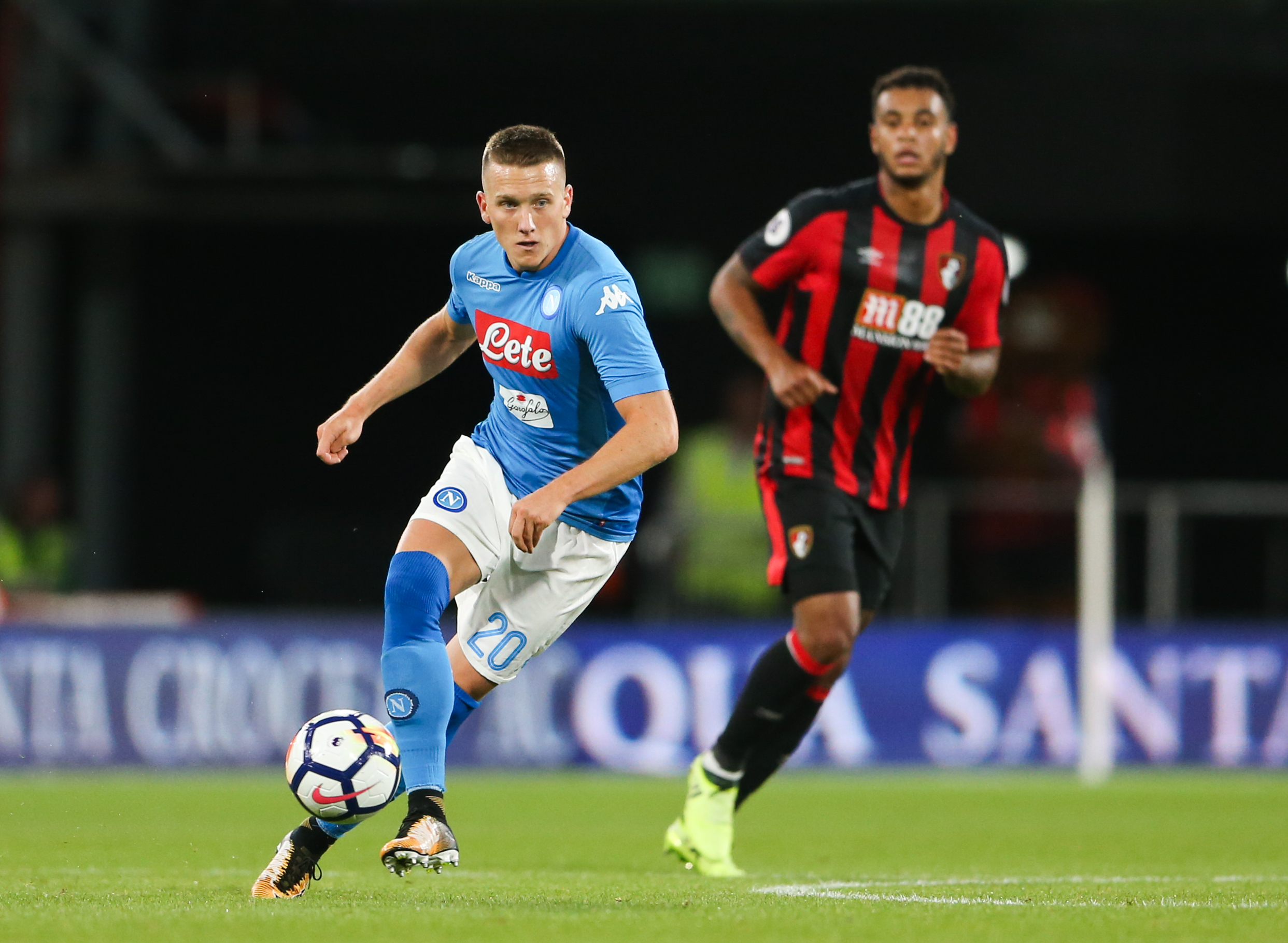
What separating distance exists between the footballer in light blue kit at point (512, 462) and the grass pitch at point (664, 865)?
1.22 ft

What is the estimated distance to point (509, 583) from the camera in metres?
5.30

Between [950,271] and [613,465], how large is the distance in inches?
81.6

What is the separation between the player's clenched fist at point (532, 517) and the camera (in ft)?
15.1

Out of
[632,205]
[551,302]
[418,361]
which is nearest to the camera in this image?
[551,302]

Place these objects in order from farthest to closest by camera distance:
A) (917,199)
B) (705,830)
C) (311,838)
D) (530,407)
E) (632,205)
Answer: (632,205)
(917,199)
(705,830)
(530,407)
(311,838)

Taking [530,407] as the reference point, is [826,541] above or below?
below

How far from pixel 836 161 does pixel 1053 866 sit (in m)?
9.63

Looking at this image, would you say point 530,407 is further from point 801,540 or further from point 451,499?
point 801,540

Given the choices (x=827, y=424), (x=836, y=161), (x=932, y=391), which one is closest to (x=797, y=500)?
(x=827, y=424)

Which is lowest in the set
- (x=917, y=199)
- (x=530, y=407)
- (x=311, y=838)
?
(x=311, y=838)

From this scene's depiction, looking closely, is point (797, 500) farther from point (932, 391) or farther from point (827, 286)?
point (932, 391)

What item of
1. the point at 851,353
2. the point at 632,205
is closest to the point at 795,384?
the point at 851,353

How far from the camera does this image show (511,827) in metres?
7.82

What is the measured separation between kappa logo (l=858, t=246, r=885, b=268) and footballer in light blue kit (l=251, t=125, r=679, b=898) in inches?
53.5
